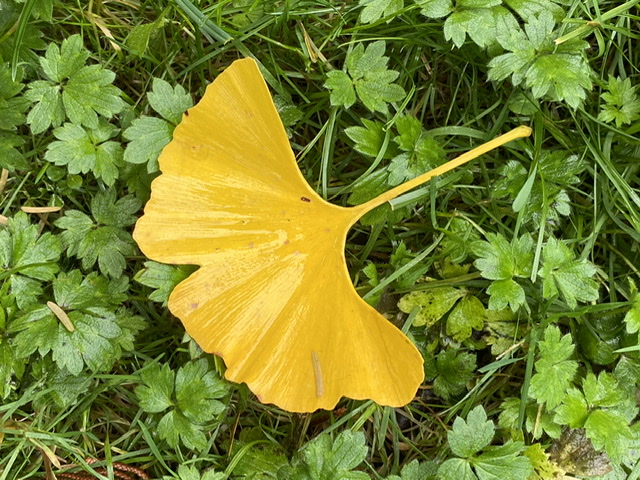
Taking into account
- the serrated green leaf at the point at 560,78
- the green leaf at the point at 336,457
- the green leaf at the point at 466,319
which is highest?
the serrated green leaf at the point at 560,78

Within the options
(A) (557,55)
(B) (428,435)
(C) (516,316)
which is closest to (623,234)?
(C) (516,316)

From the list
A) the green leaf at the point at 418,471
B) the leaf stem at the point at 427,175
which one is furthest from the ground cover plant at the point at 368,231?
the leaf stem at the point at 427,175

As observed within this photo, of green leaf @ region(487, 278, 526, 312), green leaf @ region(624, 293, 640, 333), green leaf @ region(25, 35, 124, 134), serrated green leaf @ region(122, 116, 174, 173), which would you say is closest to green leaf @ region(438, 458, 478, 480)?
green leaf @ region(487, 278, 526, 312)

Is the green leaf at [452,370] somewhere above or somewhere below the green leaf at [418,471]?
above

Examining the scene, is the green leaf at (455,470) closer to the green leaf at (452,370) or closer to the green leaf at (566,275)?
the green leaf at (452,370)

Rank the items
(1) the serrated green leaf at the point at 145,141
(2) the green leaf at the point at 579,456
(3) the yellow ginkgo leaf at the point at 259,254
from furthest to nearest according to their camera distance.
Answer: (2) the green leaf at the point at 579,456 < (1) the serrated green leaf at the point at 145,141 < (3) the yellow ginkgo leaf at the point at 259,254

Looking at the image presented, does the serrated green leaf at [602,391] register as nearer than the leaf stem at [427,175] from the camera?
No

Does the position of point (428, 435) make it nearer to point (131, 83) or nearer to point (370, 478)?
point (370, 478)
